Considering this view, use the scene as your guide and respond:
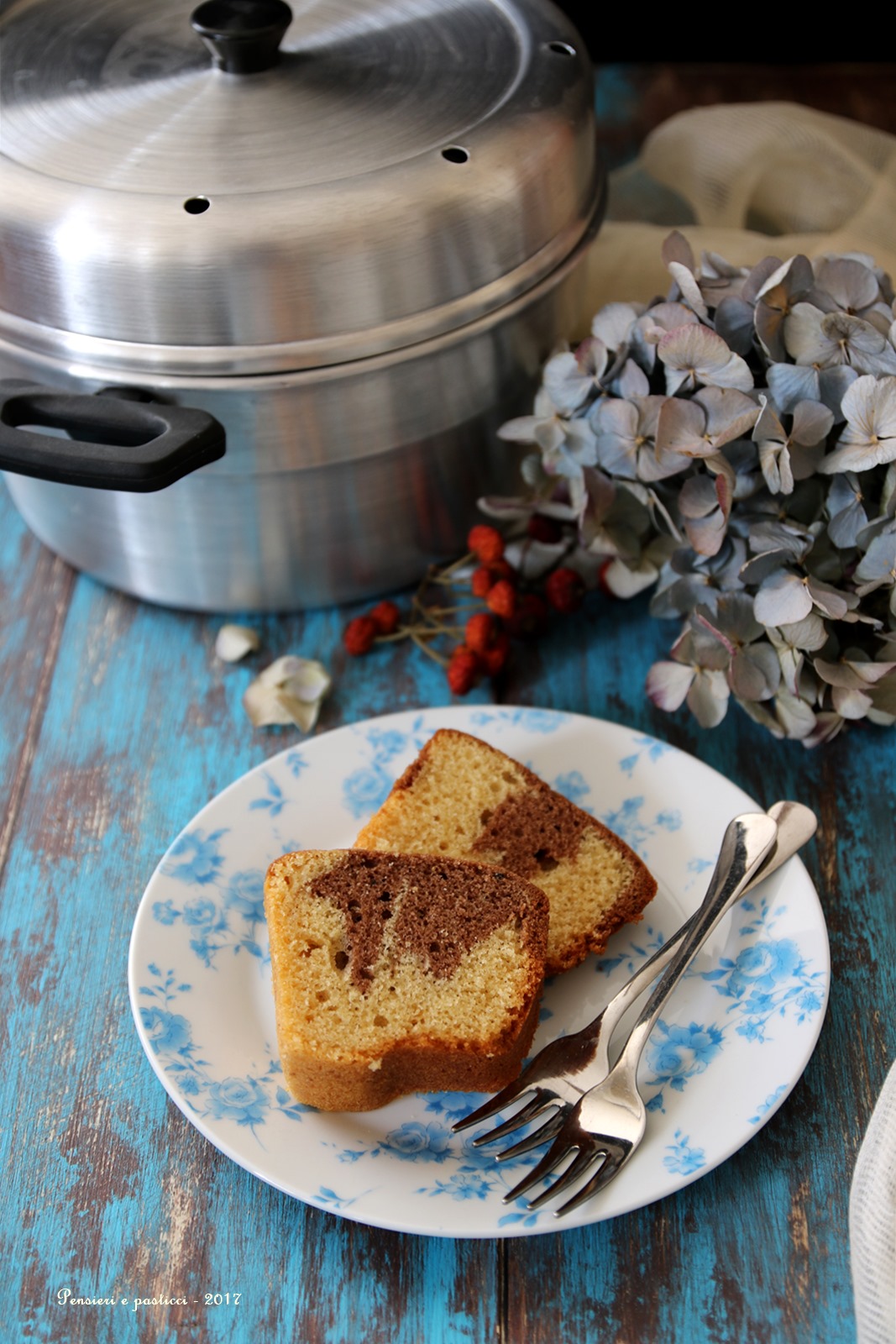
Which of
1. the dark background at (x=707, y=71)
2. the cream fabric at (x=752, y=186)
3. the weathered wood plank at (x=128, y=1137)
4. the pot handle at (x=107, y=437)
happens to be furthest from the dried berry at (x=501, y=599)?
the dark background at (x=707, y=71)

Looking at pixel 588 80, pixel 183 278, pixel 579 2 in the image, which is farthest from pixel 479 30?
pixel 579 2

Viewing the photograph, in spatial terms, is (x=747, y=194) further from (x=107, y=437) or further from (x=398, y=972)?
(x=398, y=972)

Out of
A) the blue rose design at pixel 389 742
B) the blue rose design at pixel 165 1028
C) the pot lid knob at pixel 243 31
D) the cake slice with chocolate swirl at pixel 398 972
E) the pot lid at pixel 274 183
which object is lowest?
the blue rose design at pixel 389 742

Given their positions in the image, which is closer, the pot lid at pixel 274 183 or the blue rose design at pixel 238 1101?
the blue rose design at pixel 238 1101

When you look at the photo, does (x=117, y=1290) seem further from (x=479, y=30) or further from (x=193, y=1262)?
(x=479, y=30)

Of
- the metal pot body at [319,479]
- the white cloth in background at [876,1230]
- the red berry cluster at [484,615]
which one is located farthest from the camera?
the red berry cluster at [484,615]

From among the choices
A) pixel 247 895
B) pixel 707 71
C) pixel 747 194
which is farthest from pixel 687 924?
pixel 707 71

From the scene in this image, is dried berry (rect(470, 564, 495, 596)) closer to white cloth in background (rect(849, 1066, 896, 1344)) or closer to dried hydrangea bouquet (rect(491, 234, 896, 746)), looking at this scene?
dried hydrangea bouquet (rect(491, 234, 896, 746))

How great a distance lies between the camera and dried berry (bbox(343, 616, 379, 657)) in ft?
3.03

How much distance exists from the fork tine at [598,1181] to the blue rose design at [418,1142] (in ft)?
0.24

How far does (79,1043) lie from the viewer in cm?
71

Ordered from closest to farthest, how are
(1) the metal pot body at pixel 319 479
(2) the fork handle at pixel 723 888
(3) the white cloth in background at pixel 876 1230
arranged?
(3) the white cloth in background at pixel 876 1230
(2) the fork handle at pixel 723 888
(1) the metal pot body at pixel 319 479

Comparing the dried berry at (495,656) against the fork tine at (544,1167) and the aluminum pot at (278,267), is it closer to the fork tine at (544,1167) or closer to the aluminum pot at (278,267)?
the aluminum pot at (278,267)

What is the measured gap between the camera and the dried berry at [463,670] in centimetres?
89
